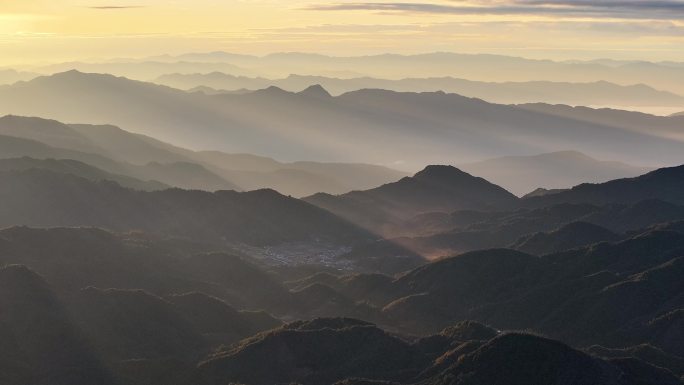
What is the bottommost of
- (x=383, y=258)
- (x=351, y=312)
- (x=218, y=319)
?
(x=351, y=312)

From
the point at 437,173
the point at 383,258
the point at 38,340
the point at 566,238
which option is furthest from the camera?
the point at 437,173

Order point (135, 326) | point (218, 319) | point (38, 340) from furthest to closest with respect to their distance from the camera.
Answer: point (218, 319) → point (135, 326) → point (38, 340)

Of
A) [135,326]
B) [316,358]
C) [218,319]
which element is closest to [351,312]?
[218,319]

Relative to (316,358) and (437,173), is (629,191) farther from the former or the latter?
(316,358)

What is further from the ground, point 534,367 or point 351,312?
point 534,367

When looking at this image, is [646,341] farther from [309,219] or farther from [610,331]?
[309,219]

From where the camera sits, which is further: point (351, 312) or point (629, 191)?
point (629, 191)

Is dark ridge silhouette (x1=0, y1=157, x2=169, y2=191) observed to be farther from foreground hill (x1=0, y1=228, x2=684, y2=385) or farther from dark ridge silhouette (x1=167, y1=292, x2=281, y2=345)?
dark ridge silhouette (x1=167, y1=292, x2=281, y2=345)
